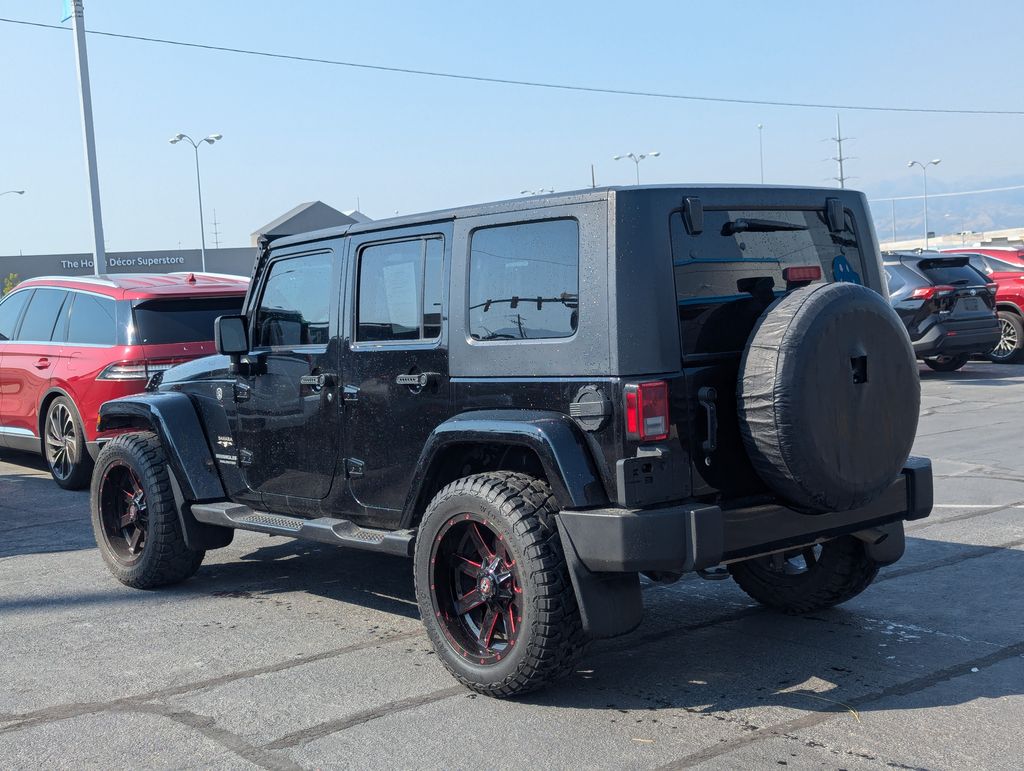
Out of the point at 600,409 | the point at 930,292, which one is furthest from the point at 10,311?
the point at 930,292

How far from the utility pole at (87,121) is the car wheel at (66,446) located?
27.6 feet

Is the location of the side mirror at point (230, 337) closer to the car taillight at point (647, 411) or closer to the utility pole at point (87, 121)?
the car taillight at point (647, 411)

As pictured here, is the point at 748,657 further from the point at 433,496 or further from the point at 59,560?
the point at 59,560

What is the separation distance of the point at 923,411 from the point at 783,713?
391 inches

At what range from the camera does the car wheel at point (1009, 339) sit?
17.7 metres

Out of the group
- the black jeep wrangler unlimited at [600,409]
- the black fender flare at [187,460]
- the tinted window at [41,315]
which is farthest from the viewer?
the tinted window at [41,315]

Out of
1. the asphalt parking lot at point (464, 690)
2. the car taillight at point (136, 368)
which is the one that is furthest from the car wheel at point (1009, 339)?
the car taillight at point (136, 368)

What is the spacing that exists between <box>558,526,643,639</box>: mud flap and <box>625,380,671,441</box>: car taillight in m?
0.46

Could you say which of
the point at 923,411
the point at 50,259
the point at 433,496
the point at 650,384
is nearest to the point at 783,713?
the point at 650,384

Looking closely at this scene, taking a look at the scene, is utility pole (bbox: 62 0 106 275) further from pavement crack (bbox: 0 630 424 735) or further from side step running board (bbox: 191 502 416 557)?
pavement crack (bbox: 0 630 424 735)

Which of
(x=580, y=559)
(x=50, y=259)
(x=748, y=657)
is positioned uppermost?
(x=50, y=259)

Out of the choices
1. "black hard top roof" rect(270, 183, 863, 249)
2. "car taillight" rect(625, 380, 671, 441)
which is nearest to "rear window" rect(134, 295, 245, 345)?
"black hard top roof" rect(270, 183, 863, 249)

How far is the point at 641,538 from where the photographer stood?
3.99m

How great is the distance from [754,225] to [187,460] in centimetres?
326
